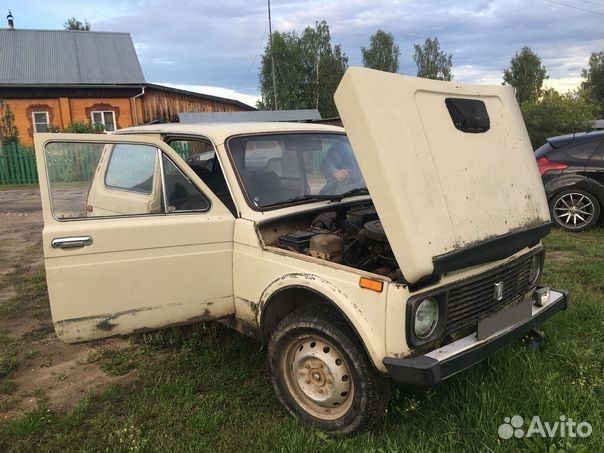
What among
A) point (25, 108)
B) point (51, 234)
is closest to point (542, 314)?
point (51, 234)

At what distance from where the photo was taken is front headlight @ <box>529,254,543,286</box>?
11.1 ft

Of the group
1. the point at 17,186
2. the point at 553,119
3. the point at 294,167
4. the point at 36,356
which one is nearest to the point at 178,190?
the point at 294,167

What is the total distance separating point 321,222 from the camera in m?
3.48

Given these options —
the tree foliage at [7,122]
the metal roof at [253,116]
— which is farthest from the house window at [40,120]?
the metal roof at [253,116]

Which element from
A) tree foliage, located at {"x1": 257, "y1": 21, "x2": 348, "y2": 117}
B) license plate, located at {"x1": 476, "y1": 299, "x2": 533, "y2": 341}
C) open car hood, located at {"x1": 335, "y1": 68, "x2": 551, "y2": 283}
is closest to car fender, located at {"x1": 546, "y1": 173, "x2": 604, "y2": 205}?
open car hood, located at {"x1": 335, "y1": 68, "x2": 551, "y2": 283}

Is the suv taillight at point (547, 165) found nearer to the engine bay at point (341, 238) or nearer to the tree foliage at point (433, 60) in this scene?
the engine bay at point (341, 238)

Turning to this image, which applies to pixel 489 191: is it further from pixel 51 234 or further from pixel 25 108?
pixel 25 108

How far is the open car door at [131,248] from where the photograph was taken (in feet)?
9.75

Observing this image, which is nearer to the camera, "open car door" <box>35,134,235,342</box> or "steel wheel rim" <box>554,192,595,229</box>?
"open car door" <box>35,134,235,342</box>

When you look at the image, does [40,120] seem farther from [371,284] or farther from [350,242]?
[371,284]

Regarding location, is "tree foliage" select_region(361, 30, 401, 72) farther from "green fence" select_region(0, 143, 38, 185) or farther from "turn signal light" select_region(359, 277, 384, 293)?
"turn signal light" select_region(359, 277, 384, 293)

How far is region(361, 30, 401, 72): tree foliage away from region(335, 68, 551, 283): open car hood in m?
53.1

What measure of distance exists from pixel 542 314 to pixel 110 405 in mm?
2852

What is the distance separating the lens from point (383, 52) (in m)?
53.6
